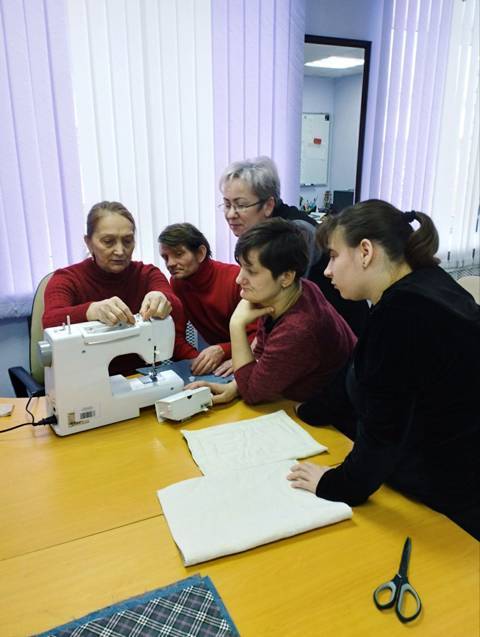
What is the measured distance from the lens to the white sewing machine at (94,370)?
1.29m

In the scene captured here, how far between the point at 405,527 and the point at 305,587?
0.26 m

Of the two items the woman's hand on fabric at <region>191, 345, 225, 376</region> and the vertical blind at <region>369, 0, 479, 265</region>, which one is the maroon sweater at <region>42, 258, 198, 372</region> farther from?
the vertical blind at <region>369, 0, 479, 265</region>

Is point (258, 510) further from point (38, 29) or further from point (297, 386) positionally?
point (38, 29)

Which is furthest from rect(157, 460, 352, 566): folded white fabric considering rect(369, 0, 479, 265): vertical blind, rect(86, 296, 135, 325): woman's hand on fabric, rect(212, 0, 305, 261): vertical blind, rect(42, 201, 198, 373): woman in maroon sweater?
rect(369, 0, 479, 265): vertical blind

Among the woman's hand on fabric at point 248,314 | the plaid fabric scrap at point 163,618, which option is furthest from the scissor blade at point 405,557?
the woman's hand on fabric at point 248,314

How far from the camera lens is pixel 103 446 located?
4.20 ft

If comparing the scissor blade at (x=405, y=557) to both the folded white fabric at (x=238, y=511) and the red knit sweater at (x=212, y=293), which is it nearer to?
the folded white fabric at (x=238, y=511)

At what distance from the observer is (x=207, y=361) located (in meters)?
1.73

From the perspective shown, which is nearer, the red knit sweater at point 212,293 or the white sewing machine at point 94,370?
the white sewing machine at point 94,370

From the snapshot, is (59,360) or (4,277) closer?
(59,360)

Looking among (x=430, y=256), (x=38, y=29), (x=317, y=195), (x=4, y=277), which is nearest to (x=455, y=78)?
(x=317, y=195)

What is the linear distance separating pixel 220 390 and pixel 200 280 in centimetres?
75

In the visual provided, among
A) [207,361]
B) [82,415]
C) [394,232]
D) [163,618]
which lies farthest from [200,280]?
[163,618]

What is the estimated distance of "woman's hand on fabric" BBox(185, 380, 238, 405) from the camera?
1.49 metres
